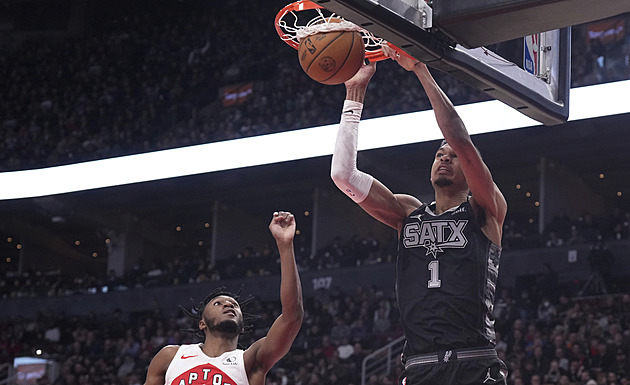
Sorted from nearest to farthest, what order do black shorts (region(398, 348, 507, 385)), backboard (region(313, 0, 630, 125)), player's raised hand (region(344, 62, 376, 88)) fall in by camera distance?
backboard (region(313, 0, 630, 125))
black shorts (region(398, 348, 507, 385))
player's raised hand (region(344, 62, 376, 88))

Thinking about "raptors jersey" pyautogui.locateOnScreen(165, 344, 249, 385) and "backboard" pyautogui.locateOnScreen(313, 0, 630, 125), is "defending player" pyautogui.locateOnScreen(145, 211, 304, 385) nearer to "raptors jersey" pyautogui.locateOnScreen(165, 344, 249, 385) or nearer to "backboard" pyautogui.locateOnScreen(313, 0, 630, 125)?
"raptors jersey" pyautogui.locateOnScreen(165, 344, 249, 385)

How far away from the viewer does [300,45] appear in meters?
3.93

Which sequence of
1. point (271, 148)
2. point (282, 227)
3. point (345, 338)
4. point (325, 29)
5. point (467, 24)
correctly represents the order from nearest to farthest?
1. point (467, 24)
2. point (325, 29)
3. point (282, 227)
4. point (345, 338)
5. point (271, 148)

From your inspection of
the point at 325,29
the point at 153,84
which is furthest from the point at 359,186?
the point at 153,84

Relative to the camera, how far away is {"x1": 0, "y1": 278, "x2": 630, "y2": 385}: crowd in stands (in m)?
12.0

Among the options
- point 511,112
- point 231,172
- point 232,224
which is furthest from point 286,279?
point 232,224

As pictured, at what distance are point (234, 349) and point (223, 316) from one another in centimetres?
17

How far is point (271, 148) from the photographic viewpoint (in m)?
17.7

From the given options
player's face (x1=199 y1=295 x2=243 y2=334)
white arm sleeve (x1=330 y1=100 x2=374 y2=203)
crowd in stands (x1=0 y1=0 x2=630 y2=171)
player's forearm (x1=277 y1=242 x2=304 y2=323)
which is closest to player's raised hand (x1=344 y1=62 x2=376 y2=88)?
white arm sleeve (x1=330 y1=100 x2=374 y2=203)

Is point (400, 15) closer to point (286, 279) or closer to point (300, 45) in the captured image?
point (300, 45)

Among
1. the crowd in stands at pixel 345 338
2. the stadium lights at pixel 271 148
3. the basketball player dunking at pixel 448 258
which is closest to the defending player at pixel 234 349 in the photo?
the basketball player dunking at pixel 448 258

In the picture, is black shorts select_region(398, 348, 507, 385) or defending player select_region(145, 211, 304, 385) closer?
black shorts select_region(398, 348, 507, 385)

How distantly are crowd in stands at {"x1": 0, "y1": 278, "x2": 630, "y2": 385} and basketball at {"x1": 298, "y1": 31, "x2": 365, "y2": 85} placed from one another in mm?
8050

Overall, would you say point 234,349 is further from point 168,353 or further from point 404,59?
point 404,59
